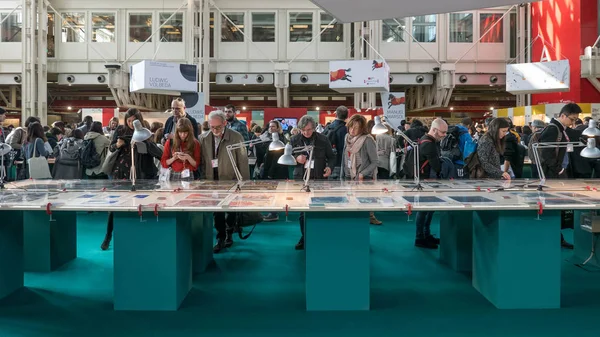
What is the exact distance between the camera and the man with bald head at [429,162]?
5.77 metres

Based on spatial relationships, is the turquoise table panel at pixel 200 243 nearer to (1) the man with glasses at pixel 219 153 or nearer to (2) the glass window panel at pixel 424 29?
(1) the man with glasses at pixel 219 153

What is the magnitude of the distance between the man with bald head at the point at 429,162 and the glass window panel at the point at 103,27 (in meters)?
13.6

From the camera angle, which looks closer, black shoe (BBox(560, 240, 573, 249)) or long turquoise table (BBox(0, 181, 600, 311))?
long turquoise table (BBox(0, 181, 600, 311))

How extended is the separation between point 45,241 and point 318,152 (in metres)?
2.91

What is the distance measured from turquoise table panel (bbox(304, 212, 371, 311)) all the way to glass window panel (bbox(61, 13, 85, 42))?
15254 millimetres

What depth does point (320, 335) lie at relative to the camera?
3.67 m

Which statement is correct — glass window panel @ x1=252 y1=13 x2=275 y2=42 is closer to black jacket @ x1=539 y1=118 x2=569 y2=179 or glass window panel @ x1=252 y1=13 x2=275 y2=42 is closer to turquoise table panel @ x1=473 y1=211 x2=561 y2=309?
black jacket @ x1=539 y1=118 x2=569 y2=179

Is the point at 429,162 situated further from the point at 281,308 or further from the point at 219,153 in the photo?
the point at 281,308

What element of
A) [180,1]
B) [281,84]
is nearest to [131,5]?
[180,1]

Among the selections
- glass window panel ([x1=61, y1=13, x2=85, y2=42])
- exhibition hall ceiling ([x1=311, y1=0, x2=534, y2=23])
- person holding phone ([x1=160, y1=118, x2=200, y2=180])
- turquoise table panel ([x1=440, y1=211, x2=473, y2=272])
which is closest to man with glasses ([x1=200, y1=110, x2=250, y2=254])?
person holding phone ([x1=160, y1=118, x2=200, y2=180])

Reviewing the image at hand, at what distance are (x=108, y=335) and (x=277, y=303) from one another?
4.15ft

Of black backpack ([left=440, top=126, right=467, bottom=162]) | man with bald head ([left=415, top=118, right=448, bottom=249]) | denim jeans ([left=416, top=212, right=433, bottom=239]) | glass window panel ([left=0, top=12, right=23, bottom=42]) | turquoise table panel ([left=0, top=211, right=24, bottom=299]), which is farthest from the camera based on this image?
glass window panel ([left=0, top=12, right=23, bottom=42])

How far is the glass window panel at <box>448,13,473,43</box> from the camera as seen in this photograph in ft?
55.7

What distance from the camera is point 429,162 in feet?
19.7
